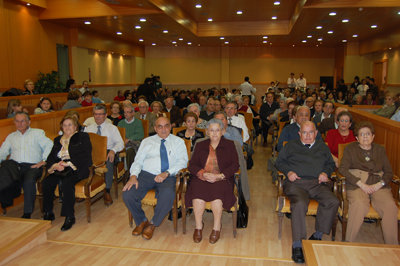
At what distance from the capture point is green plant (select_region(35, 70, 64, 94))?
435 inches

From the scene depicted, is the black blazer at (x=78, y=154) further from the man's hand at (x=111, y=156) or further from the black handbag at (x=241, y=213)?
the black handbag at (x=241, y=213)

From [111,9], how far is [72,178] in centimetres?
782

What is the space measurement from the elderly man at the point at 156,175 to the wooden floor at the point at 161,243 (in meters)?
0.23

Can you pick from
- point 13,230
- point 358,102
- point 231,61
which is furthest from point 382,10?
point 231,61

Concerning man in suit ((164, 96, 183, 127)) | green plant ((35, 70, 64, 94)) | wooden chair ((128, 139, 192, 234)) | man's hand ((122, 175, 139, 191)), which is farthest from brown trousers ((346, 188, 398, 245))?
green plant ((35, 70, 64, 94))

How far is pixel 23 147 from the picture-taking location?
4312 mm

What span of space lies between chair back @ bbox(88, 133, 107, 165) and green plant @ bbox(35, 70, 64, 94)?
7579mm

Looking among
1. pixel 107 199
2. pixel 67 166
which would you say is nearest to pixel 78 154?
pixel 67 166

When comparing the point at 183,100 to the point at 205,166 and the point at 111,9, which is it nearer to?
the point at 111,9

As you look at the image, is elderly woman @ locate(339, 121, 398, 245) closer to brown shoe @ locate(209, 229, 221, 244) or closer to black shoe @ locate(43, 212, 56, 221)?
brown shoe @ locate(209, 229, 221, 244)

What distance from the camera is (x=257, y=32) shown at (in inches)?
579

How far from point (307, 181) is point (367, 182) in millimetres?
626

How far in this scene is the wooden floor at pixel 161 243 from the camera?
3254 millimetres

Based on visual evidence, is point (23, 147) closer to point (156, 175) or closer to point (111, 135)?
point (111, 135)
